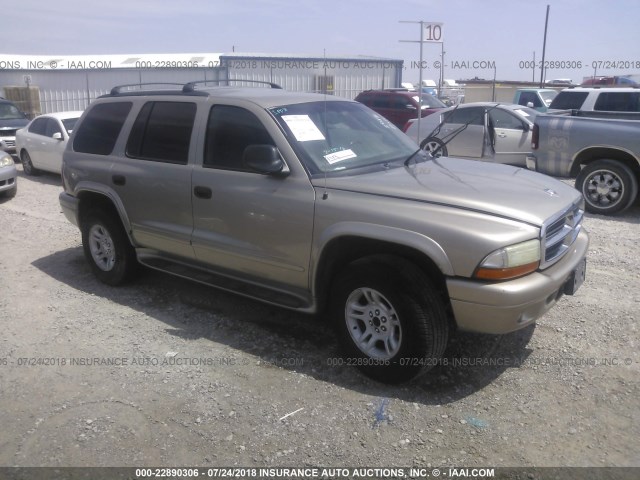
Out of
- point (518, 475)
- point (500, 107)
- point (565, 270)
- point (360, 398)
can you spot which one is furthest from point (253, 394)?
point (500, 107)

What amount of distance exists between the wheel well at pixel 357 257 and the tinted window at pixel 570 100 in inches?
442

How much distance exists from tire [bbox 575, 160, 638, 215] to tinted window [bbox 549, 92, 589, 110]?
5.51m

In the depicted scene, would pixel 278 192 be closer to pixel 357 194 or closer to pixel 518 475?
pixel 357 194

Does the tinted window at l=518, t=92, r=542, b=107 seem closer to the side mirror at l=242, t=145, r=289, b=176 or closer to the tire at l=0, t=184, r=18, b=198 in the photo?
the tire at l=0, t=184, r=18, b=198

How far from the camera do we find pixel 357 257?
3980 mm

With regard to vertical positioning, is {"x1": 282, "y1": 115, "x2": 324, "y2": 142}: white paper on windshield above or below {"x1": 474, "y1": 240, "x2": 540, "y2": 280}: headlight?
above

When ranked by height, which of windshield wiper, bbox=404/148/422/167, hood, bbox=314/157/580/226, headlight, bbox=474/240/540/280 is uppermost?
windshield wiper, bbox=404/148/422/167

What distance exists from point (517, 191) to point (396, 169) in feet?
2.95

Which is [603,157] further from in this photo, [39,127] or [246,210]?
[39,127]

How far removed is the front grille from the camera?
3558 millimetres

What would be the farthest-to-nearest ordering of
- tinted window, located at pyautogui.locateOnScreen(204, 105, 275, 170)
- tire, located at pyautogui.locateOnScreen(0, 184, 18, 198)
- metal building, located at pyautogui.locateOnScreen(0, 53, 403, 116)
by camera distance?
metal building, located at pyautogui.locateOnScreen(0, 53, 403, 116) → tire, located at pyautogui.locateOnScreen(0, 184, 18, 198) → tinted window, located at pyautogui.locateOnScreen(204, 105, 275, 170)

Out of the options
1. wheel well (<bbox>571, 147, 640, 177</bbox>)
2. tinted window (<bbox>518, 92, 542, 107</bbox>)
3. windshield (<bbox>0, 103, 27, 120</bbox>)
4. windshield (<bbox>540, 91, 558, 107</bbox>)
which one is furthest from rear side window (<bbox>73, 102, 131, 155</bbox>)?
windshield (<bbox>540, 91, 558, 107</bbox>)

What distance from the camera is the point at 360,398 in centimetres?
375

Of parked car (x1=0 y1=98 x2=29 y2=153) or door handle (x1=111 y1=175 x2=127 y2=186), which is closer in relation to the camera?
door handle (x1=111 y1=175 x2=127 y2=186)
